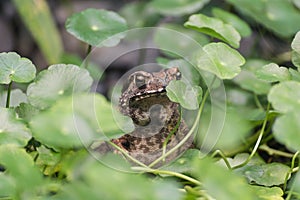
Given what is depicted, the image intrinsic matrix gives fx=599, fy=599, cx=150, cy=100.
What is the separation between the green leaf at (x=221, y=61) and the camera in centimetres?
92

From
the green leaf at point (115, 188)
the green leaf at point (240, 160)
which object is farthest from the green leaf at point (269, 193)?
the green leaf at point (115, 188)

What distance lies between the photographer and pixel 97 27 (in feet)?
3.74

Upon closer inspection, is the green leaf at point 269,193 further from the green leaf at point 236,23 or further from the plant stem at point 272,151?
the green leaf at point 236,23

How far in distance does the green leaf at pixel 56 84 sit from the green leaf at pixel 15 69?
0.02 metres

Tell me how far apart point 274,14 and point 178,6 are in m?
0.24

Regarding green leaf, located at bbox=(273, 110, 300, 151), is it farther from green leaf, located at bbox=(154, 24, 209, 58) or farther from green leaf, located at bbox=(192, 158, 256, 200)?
green leaf, located at bbox=(154, 24, 209, 58)

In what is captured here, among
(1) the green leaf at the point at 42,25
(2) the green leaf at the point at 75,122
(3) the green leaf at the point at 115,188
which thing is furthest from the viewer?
(1) the green leaf at the point at 42,25

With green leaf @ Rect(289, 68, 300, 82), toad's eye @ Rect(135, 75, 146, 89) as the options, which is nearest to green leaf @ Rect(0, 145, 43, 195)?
toad's eye @ Rect(135, 75, 146, 89)

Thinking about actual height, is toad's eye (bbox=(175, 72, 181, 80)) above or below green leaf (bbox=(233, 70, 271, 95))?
above

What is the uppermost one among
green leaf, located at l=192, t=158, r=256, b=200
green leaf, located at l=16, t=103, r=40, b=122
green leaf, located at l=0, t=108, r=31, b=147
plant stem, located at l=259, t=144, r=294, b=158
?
green leaf, located at l=192, t=158, r=256, b=200

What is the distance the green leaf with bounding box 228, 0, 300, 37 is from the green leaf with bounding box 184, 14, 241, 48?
0.34 m

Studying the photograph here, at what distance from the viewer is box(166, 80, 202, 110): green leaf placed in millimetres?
906

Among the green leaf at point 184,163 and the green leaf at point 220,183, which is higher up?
the green leaf at point 220,183

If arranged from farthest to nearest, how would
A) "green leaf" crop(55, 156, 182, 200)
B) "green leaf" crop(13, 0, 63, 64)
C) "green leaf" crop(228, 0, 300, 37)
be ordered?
"green leaf" crop(13, 0, 63, 64)
"green leaf" crop(228, 0, 300, 37)
"green leaf" crop(55, 156, 182, 200)
